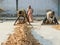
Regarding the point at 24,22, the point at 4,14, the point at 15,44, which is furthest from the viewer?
the point at 4,14

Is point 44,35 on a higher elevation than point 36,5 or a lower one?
lower

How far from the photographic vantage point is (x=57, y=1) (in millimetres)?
15570

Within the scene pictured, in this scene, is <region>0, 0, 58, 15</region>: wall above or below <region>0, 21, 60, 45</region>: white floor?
above

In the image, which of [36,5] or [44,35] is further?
[36,5]

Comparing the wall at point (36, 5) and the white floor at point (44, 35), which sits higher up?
the wall at point (36, 5)

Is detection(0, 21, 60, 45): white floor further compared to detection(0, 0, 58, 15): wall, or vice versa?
detection(0, 0, 58, 15): wall

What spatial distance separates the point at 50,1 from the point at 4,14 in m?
3.05

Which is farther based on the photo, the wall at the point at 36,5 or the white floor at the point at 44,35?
the wall at the point at 36,5

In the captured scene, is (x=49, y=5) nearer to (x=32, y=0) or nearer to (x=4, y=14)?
(x=32, y=0)

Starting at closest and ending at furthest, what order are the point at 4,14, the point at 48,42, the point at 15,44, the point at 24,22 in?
the point at 15,44 < the point at 48,42 < the point at 24,22 < the point at 4,14

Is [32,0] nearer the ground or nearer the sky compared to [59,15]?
nearer the sky

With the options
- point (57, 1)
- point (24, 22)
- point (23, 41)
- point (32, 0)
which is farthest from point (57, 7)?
point (23, 41)

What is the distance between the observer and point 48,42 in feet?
22.1

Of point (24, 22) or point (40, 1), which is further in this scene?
point (40, 1)
